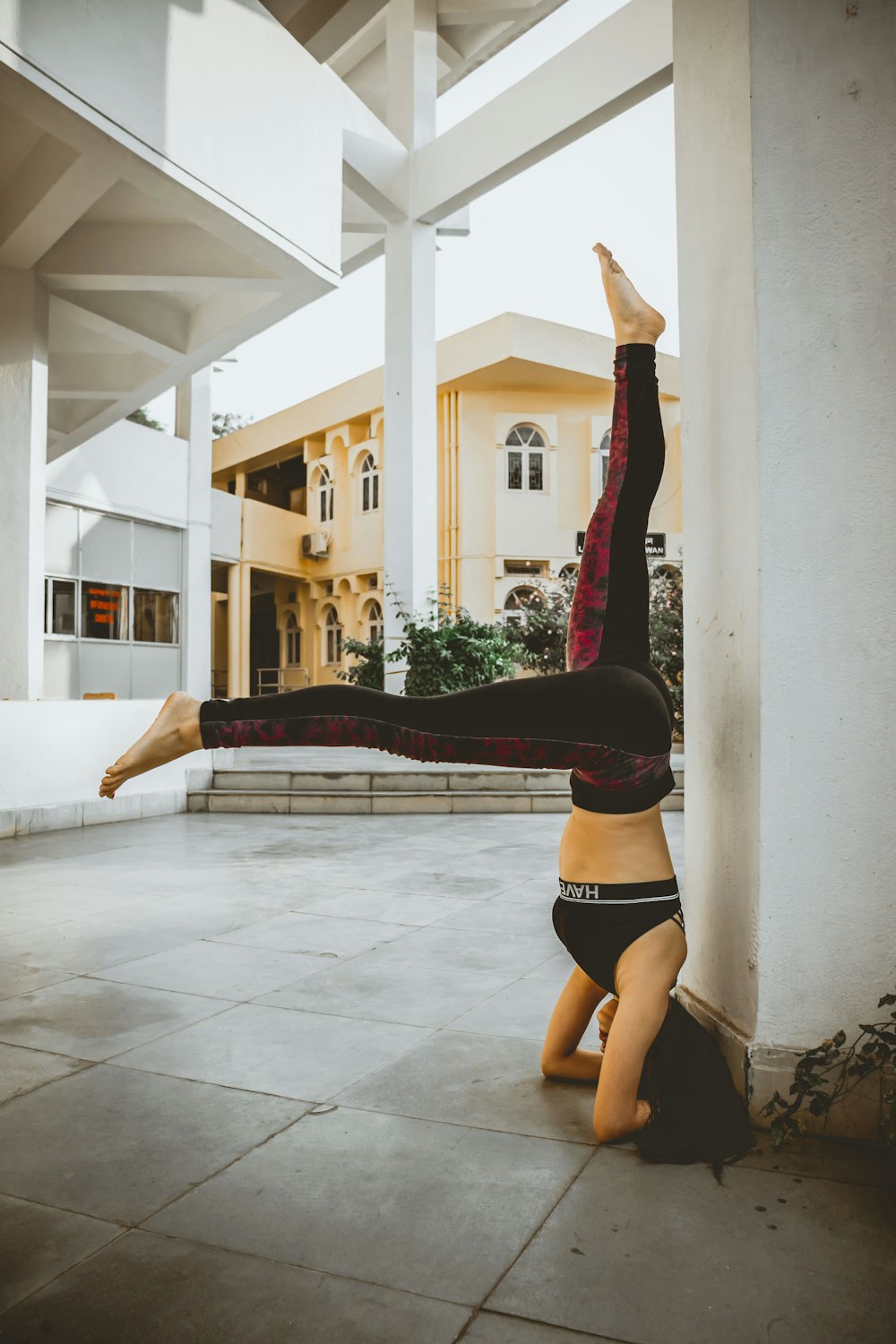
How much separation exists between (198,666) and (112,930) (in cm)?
1311

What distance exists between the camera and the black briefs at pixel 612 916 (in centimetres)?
212

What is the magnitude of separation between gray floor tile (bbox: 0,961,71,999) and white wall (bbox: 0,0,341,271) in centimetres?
555

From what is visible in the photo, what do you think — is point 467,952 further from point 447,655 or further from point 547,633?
point 547,633

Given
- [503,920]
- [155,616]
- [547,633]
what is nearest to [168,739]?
[503,920]

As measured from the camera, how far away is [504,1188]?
1.84 m

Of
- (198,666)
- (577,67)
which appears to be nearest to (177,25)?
(577,67)

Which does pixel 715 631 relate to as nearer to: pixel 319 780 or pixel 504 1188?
pixel 504 1188

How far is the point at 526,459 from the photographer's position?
19.7m

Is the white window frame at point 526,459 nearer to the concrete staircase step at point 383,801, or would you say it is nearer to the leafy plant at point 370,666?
the leafy plant at point 370,666

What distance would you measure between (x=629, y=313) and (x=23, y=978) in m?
3.02

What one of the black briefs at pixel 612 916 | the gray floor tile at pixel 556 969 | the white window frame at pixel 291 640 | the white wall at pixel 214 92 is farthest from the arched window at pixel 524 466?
the black briefs at pixel 612 916

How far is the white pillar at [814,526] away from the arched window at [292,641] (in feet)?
72.5

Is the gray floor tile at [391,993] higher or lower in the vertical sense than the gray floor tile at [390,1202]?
lower

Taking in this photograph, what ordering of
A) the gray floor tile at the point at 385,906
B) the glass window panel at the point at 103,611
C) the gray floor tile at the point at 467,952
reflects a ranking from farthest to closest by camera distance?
the glass window panel at the point at 103,611
the gray floor tile at the point at 385,906
the gray floor tile at the point at 467,952
